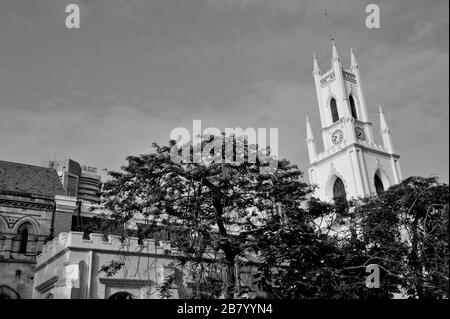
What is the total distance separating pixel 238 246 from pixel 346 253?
16.1 ft

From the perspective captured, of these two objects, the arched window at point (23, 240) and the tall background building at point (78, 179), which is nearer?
the arched window at point (23, 240)

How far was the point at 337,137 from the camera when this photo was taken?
1729 inches

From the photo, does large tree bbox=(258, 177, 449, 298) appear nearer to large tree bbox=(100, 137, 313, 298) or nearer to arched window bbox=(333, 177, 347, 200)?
large tree bbox=(100, 137, 313, 298)

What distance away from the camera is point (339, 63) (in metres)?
46.3

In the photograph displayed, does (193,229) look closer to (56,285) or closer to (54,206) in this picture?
(56,285)

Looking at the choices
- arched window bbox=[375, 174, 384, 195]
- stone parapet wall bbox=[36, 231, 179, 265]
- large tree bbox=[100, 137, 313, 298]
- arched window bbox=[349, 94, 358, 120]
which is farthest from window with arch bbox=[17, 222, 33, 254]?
arched window bbox=[349, 94, 358, 120]

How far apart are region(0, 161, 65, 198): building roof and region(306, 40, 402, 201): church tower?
23025mm

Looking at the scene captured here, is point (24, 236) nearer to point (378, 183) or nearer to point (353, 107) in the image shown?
point (378, 183)

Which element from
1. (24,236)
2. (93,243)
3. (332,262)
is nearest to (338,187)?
(332,262)

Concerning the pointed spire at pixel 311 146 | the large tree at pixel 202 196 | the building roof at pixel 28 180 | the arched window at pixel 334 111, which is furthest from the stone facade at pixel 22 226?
the arched window at pixel 334 111

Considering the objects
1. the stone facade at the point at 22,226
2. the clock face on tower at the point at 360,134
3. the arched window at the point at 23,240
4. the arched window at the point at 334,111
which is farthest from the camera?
the arched window at the point at 334,111

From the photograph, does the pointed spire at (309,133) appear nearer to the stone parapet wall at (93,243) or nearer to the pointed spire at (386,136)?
the pointed spire at (386,136)

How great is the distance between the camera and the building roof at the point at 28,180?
84.5ft
